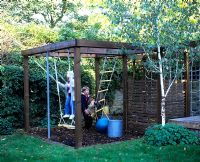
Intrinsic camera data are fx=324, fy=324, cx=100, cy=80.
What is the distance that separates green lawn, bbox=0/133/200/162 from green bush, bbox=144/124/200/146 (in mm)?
268

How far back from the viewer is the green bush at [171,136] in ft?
24.4

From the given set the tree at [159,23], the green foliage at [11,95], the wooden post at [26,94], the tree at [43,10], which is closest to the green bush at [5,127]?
the green foliage at [11,95]

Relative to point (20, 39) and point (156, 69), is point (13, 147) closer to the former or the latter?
point (156, 69)

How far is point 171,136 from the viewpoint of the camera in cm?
750

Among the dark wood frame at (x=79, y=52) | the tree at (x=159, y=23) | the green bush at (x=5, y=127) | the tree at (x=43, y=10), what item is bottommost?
the green bush at (x=5, y=127)

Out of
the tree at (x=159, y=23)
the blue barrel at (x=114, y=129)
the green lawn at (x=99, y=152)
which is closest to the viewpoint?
the green lawn at (x=99, y=152)

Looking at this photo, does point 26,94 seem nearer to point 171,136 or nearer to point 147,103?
point 147,103

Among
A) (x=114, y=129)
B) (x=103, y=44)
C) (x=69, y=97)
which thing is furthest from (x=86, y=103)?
(x=103, y=44)

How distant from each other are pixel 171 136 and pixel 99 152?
1796mm

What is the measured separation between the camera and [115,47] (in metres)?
8.30

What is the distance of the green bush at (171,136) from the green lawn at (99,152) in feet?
0.88

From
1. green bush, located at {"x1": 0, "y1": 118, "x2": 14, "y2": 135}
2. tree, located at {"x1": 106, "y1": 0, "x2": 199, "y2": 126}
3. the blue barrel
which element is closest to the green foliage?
green bush, located at {"x1": 0, "y1": 118, "x2": 14, "y2": 135}

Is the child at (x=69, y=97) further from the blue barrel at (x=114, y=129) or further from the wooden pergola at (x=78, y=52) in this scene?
the blue barrel at (x=114, y=129)

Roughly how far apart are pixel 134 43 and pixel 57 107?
4.40 metres
